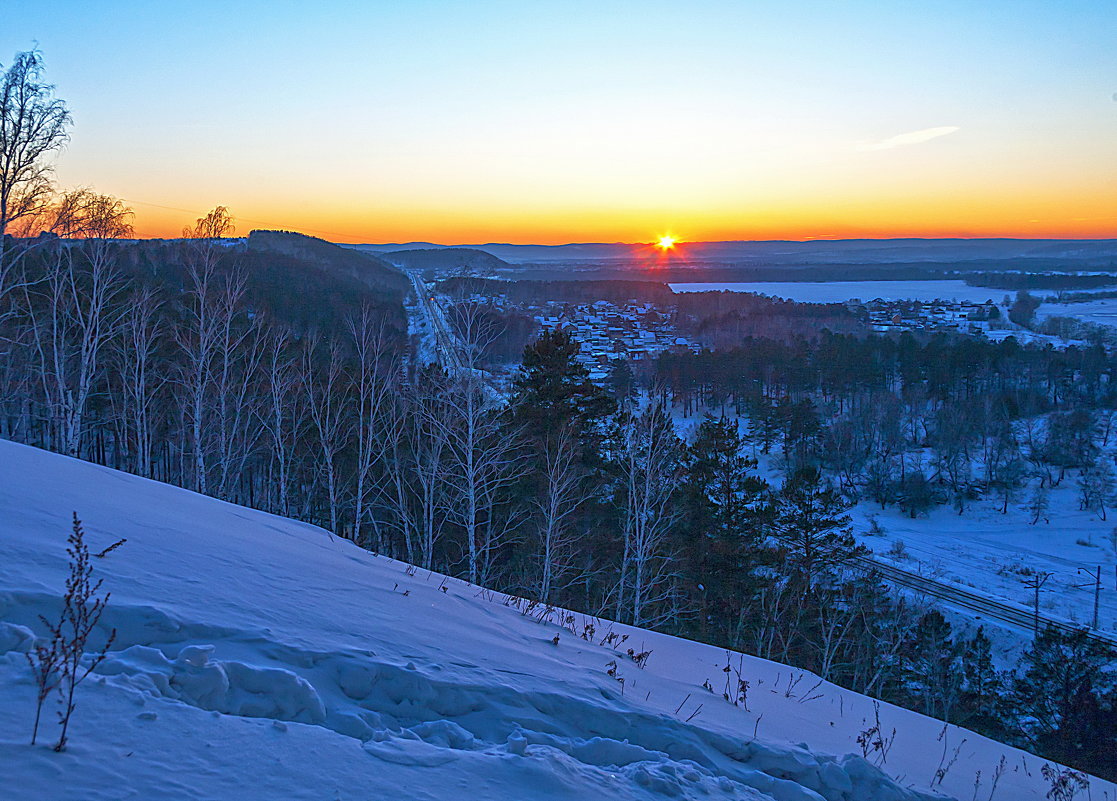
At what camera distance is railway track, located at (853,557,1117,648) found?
27.4 metres

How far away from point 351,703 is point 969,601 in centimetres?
3209

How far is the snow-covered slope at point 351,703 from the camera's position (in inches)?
125

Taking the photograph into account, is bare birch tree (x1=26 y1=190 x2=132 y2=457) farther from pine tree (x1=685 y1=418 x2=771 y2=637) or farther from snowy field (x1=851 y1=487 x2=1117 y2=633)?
snowy field (x1=851 y1=487 x2=1117 y2=633)

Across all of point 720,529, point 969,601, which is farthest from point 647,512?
point 969,601

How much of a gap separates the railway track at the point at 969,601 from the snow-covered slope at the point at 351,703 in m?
22.6

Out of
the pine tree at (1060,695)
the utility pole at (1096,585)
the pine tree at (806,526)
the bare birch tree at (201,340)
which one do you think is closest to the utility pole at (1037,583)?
the utility pole at (1096,585)

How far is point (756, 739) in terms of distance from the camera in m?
5.16

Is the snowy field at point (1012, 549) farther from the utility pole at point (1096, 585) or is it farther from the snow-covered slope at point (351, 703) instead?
the snow-covered slope at point (351, 703)

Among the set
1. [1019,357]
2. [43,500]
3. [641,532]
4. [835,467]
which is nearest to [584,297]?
[1019,357]

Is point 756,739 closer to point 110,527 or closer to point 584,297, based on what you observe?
point 110,527

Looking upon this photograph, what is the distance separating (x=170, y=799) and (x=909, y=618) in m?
23.6

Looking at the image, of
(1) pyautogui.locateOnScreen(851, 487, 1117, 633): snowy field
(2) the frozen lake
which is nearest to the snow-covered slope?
(1) pyautogui.locateOnScreen(851, 487, 1117, 633): snowy field

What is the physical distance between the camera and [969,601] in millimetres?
29750

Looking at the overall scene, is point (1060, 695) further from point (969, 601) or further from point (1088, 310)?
point (1088, 310)
